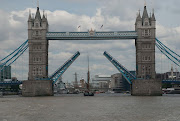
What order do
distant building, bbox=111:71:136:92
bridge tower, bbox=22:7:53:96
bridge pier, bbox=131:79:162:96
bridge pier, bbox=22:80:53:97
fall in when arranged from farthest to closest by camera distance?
distant building, bbox=111:71:136:92 < bridge tower, bbox=22:7:53:96 < bridge pier, bbox=22:80:53:97 < bridge pier, bbox=131:79:162:96

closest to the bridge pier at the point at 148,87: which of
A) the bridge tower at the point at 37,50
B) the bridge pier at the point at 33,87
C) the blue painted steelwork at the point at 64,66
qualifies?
the blue painted steelwork at the point at 64,66

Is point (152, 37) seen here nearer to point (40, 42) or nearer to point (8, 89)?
point (40, 42)

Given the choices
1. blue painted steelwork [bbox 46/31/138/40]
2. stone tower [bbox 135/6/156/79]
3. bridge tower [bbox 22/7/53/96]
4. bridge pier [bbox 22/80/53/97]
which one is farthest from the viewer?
bridge tower [bbox 22/7/53/96]

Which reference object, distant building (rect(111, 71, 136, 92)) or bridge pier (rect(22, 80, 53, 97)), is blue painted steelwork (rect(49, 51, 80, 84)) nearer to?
bridge pier (rect(22, 80, 53, 97))

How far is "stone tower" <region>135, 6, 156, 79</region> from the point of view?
7419 centimetres

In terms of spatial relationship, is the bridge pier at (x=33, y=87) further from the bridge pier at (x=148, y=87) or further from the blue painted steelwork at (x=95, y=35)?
the bridge pier at (x=148, y=87)

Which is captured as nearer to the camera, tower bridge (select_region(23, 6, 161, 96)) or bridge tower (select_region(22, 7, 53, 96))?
tower bridge (select_region(23, 6, 161, 96))

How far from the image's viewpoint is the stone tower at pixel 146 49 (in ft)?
243

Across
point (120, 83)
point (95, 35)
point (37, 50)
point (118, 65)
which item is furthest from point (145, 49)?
point (120, 83)

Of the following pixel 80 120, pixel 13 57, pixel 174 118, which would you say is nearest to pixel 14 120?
pixel 80 120

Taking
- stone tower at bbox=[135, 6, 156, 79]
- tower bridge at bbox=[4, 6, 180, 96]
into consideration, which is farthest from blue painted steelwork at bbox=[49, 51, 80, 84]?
stone tower at bbox=[135, 6, 156, 79]

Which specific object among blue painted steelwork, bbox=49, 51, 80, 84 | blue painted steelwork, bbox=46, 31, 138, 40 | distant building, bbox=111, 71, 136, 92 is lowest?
distant building, bbox=111, 71, 136, 92

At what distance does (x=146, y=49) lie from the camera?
244 ft

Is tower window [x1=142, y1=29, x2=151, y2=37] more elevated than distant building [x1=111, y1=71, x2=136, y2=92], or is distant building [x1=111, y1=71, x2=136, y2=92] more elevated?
tower window [x1=142, y1=29, x2=151, y2=37]
